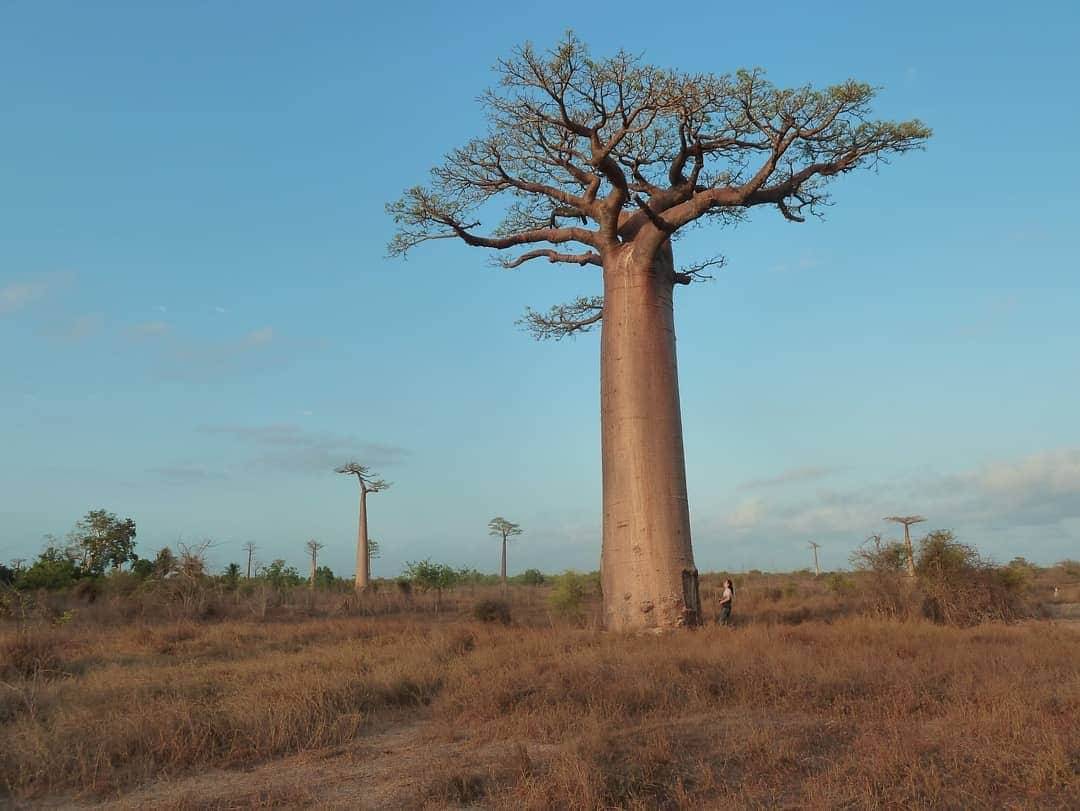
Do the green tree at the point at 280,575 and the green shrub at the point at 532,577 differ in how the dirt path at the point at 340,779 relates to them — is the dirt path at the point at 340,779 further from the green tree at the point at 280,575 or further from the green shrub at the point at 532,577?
the green shrub at the point at 532,577

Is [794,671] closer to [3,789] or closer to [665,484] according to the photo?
[665,484]

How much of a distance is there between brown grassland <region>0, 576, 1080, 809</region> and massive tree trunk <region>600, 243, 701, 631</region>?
626mm

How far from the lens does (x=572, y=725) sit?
4.59m

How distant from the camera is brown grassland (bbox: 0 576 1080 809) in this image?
353 centimetres

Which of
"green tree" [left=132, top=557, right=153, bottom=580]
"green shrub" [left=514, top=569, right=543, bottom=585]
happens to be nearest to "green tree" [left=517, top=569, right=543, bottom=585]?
"green shrub" [left=514, top=569, right=543, bottom=585]

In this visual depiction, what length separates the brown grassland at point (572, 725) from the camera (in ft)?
11.6

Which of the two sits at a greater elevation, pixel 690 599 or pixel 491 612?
pixel 690 599

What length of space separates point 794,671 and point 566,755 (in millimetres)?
2507

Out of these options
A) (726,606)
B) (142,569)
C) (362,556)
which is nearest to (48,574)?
(142,569)

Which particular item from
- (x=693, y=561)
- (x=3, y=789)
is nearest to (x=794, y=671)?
(x=693, y=561)

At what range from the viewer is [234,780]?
13.1 feet

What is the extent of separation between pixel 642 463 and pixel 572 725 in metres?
4.22

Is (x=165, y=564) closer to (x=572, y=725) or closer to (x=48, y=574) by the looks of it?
(x=48, y=574)

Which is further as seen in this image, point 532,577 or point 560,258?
point 532,577
